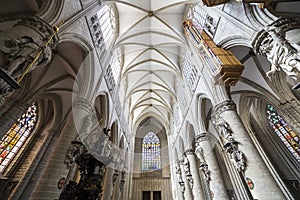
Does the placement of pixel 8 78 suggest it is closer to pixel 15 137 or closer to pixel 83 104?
pixel 83 104

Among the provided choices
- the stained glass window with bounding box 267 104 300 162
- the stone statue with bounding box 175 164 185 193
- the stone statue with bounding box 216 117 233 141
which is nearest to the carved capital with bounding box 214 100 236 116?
the stone statue with bounding box 216 117 233 141

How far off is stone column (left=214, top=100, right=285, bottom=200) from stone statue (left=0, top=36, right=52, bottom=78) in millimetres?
6336

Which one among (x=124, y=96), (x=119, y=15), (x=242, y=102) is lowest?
(x=242, y=102)

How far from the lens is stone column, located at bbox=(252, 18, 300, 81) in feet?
10.9

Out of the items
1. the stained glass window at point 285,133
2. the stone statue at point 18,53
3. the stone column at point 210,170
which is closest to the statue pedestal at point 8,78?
the stone statue at point 18,53

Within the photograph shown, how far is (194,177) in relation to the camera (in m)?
9.66

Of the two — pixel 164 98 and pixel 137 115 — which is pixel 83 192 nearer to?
pixel 164 98

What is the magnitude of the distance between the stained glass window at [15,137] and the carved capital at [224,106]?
1103cm

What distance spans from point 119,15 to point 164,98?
967 centimetres

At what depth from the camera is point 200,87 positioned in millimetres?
8750

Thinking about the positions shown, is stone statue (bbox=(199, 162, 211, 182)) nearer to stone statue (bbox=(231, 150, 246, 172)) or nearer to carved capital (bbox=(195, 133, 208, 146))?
carved capital (bbox=(195, 133, 208, 146))

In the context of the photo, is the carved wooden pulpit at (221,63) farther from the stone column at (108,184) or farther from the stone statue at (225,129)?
the stone column at (108,184)

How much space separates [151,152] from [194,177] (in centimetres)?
1017

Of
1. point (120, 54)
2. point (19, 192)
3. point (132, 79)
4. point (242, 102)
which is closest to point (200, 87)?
point (242, 102)
